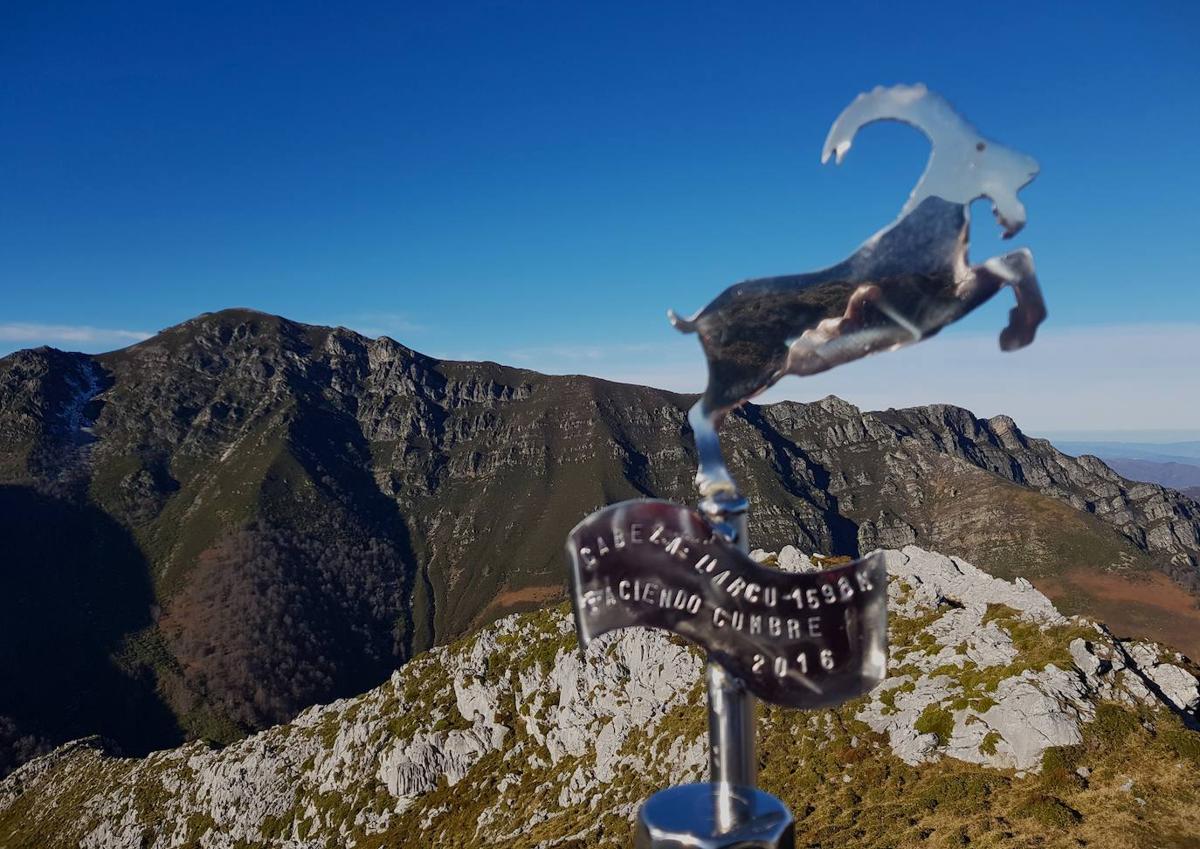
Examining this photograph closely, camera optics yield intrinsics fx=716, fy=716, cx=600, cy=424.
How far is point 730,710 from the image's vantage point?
533 cm

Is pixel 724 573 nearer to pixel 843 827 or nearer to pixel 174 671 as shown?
pixel 843 827

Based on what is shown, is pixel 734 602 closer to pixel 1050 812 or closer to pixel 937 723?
pixel 1050 812

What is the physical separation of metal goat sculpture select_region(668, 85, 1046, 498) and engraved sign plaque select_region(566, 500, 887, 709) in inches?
20.2

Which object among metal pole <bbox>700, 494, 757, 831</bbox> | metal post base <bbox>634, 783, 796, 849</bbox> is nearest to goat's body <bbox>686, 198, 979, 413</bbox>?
metal pole <bbox>700, 494, 757, 831</bbox>

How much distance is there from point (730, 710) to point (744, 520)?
1.43 meters

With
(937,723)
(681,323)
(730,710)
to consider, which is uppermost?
(681,323)

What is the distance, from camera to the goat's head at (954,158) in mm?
4863

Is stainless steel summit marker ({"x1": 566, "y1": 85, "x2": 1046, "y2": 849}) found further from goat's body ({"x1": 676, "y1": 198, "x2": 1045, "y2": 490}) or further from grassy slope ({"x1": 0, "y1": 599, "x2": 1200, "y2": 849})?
grassy slope ({"x1": 0, "y1": 599, "x2": 1200, "y2": 849})

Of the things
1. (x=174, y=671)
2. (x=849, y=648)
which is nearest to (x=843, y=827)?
(x=849, y=648)

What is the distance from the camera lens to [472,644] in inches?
2158

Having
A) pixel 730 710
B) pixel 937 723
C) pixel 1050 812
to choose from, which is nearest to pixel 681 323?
pixel 730 710

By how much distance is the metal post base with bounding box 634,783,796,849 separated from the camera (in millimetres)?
4598

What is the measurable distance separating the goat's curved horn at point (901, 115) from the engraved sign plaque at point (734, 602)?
2.90 metres

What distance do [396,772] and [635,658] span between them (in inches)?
744
